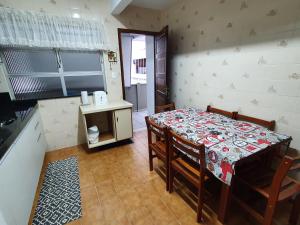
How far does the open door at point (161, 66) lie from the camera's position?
2.78 m

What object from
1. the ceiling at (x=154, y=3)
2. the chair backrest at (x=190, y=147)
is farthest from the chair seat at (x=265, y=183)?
the ceiling at (x=154, y=3)

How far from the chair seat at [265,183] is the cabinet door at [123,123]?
72.0 inches

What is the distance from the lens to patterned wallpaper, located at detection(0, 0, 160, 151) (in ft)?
7.70

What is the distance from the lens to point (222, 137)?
1.39 meters

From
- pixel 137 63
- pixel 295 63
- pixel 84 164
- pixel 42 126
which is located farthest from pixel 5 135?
pixel 137 63

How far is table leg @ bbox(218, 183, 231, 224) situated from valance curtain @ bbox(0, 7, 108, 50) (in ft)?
8.55

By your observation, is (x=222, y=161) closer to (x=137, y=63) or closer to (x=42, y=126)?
(x=42, y=126)

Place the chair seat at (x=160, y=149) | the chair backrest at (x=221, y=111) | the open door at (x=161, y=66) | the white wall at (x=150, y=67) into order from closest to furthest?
1. the chair seat at (x=160, y=149)
2. the chair backrest at (x=221, y=111)
3. the open door at (x=161, y=66)
4. the white wall at (x=150, y=67)

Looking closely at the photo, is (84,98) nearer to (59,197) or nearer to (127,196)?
(59,197)

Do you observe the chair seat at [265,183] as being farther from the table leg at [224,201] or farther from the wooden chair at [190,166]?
the wooden chair at [190,166]

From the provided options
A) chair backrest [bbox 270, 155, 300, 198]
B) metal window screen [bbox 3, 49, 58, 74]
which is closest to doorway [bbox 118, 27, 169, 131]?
metal window screen [bbox 3, 49, 58, 74]

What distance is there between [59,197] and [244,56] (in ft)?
8.56

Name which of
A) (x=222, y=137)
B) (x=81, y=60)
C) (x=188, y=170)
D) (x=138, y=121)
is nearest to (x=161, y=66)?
(x=81, y=60)

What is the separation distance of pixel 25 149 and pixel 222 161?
5.96 ft
